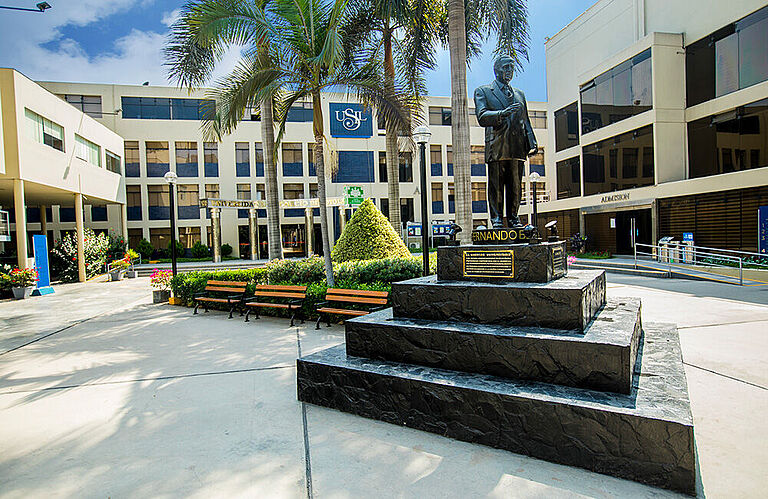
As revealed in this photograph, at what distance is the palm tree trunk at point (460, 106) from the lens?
10.7 metres

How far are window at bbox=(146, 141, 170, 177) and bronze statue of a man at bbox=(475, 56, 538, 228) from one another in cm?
3417

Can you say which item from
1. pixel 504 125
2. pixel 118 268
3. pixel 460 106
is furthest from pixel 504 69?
pixel 118 268

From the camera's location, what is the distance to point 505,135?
6.12m

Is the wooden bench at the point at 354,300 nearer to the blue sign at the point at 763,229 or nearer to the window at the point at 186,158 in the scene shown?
the blue sign at the point at 763,229

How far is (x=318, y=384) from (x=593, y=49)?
31.4 m

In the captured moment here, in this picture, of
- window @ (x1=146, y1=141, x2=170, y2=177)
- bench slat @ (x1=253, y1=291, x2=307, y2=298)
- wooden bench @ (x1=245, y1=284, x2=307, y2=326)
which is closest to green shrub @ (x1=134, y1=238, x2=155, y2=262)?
window @ (x1=146, y1=141, x2=170, y2=177)

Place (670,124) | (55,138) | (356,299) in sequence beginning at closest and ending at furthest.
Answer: (356,299), (55,138), (670,124)

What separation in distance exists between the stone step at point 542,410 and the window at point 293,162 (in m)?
32.9

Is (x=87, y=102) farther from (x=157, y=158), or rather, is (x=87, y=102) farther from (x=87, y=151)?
(x=87, y=151)

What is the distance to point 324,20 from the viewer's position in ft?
33.3

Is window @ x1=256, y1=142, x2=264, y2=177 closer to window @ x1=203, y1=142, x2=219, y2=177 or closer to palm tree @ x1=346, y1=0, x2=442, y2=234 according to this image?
window @ x1=203, y1=142, x2=219, y2=177

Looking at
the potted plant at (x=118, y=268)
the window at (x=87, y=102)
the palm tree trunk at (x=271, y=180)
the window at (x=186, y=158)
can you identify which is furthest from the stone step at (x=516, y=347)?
the window at (x=87, y=102)

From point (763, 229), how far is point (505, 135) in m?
16.0

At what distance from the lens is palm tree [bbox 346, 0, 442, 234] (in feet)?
40.4
